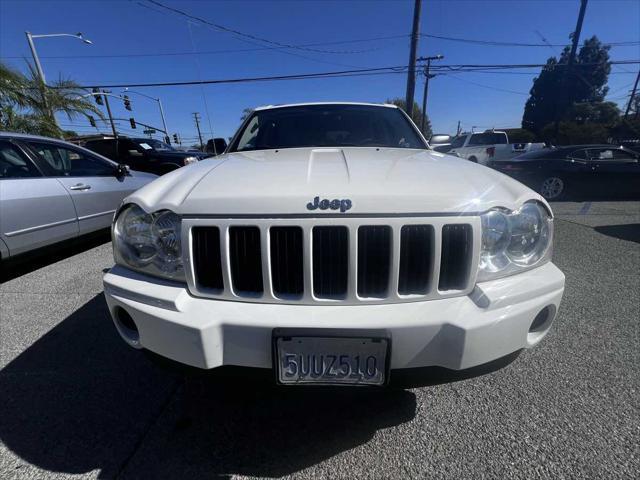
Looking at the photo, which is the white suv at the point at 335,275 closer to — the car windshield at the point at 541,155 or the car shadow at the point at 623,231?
the car shadow at the point at 623,231

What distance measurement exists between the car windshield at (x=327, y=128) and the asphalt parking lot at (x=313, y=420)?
1.73 metres

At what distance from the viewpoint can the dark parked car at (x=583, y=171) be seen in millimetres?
7051

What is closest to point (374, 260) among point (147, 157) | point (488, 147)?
point (147, 157)

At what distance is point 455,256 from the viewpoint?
1.23m

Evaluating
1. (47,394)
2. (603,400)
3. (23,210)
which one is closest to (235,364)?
(47,394)

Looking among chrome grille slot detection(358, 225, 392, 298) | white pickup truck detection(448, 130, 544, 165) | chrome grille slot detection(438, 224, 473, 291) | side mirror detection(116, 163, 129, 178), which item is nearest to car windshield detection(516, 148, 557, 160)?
white pickup truck detection(448, 130, 544, 165)

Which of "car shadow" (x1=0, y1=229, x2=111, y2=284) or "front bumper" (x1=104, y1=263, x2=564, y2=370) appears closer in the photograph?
"front bumper" (x1=104, y1=263, x2=564, y2=370)

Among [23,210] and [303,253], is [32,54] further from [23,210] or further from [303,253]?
[303,253]

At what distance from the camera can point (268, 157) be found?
1919 millimetres

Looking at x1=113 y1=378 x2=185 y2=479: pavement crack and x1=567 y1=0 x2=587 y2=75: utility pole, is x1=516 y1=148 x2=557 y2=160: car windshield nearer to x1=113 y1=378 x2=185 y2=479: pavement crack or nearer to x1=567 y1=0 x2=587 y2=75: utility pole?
x1=113 y1=378 x2=185 y2=479: pavement crack

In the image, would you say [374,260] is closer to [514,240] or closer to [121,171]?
[514,240]

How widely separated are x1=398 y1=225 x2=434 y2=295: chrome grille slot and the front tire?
7926 millimetres

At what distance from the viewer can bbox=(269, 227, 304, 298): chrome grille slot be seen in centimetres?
119

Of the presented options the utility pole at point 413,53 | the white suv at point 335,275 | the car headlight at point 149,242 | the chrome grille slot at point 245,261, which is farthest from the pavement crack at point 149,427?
the utility pole at point 413,53
